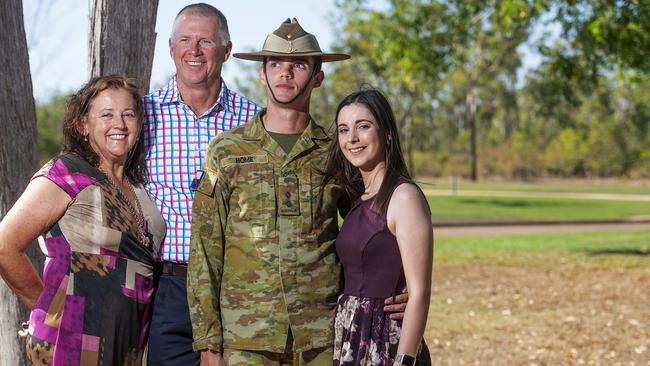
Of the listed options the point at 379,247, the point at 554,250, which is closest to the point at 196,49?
the point at 379,247

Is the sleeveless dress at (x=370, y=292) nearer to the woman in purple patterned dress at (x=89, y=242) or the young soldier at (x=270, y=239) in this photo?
the young soldier at (x=270, y=239)

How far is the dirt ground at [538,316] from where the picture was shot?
27.3ft

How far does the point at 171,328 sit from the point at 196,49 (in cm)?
123

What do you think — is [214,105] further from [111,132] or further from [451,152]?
[451,152]

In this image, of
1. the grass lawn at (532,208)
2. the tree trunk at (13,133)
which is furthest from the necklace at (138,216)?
the grass lawn at (532,208)

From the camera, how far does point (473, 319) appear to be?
9953 mm

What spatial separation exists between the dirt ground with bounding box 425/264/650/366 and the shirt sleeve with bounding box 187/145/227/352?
4.86 metres

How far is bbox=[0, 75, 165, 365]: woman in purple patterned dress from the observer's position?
3365 millimetres

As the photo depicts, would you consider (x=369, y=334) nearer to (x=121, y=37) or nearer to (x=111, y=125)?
(x=111, y=125)

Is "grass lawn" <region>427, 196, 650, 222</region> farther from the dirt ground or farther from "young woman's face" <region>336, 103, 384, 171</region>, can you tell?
"young woman's face" <region>336, 103, 384, 171</region>

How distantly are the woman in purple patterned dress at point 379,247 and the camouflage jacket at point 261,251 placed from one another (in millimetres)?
108

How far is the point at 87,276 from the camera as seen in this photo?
3383 mm

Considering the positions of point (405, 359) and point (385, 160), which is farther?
point (385, 160)

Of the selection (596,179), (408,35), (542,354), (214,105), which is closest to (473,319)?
(542,354)
